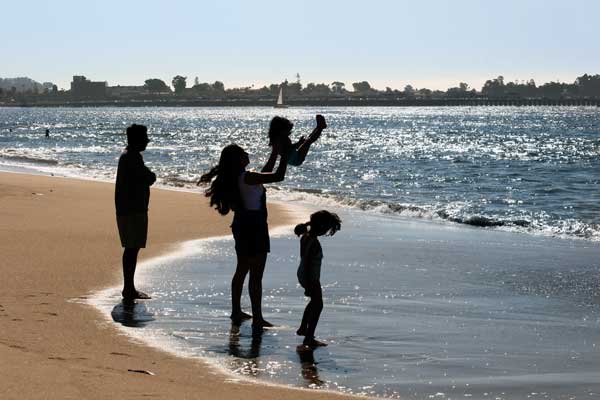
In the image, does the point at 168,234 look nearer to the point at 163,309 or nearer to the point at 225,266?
the point at 225,266

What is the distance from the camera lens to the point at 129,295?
988cm

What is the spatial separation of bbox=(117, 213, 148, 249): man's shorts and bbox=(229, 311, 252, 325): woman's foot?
4.74 ft

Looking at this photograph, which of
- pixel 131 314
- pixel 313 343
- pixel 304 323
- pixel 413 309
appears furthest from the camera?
pixel 413 309

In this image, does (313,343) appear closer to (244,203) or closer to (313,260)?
(313,260)

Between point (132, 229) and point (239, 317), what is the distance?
1649 mm

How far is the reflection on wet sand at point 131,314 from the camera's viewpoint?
28.9 ft

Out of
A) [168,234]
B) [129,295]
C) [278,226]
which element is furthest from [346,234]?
[129,295]

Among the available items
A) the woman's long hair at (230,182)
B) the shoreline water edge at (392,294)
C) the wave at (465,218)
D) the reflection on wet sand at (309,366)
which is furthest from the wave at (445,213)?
the reflection on wet sand at (309,366)

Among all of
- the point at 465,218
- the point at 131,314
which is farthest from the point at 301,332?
the point at 465,218

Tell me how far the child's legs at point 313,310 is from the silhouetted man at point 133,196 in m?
2.27

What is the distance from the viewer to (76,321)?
866cm

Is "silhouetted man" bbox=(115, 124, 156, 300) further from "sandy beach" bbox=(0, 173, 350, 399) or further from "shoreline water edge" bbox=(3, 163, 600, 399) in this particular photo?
"sandy beach" bbox=(0, 173, 350, 399)

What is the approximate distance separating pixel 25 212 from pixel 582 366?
40.7 ft

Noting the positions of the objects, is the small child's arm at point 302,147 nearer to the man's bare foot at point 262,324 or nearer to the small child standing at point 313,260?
the small child standing at point 313,260
